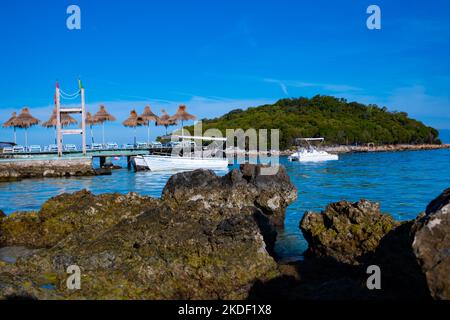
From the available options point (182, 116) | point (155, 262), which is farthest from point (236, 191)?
point (182, 116)

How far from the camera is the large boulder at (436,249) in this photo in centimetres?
490

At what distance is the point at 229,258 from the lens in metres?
8.46

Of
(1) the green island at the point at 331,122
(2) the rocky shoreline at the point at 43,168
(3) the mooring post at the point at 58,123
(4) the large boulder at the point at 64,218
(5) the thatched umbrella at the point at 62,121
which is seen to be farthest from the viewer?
(1) the green island at the point at 331,122

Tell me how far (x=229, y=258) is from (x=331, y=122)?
466ft

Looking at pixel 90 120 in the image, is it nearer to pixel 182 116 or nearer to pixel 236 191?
pixel 182 116

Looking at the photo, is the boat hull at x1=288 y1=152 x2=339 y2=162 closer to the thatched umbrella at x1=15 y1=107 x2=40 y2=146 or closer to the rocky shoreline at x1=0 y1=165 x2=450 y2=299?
the thatched umbrella at x1=15 y1=107 x2=40 y2=146

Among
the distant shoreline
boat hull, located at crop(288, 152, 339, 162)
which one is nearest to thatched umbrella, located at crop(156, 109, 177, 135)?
boat hull, located at crop(288, 152, 339, 162)

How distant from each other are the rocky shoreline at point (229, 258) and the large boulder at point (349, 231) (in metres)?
0.02

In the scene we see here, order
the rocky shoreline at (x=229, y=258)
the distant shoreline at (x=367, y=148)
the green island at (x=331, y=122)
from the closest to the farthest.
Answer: the rocky shoreline at (x=229, y=258)
the distant shoreline at (x=367, y=148)
the green island at (x=331, y=122)

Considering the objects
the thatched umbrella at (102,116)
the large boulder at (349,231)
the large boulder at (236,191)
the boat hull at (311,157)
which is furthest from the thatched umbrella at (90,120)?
the large boulder at (349,231)

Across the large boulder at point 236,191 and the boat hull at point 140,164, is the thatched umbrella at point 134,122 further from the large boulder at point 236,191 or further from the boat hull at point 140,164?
the large boulder at point 236,191

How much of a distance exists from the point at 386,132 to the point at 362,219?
14203cm

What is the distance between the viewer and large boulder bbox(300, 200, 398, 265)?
33.3 ft
